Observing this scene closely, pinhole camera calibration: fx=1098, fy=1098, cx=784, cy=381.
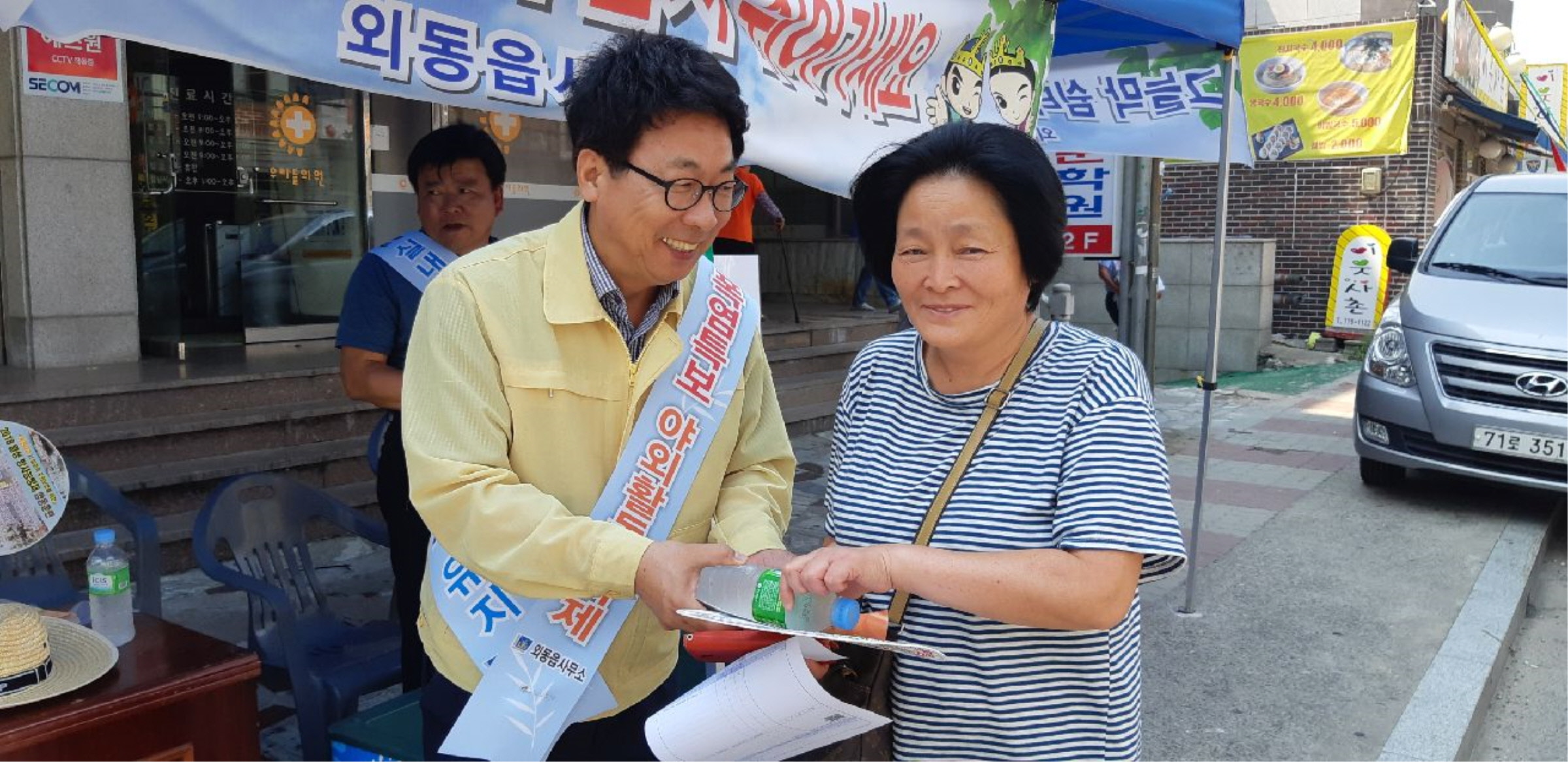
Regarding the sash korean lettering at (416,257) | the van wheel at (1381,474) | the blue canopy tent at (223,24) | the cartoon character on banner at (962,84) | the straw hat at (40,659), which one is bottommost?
the van wheel at (1381,474)

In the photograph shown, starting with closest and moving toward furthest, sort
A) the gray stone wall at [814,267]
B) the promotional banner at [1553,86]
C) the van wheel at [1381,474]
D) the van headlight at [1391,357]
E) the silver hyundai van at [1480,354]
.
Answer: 1. the silver hyundai van at [1480,354]
2. the van headlight at [1391,357]
3. the van wheel at [1381,474]
4. the gray stone wall at [814,267]
5. the promotional banner at [1553,86]

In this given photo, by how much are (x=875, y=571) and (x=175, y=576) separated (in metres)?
4.41

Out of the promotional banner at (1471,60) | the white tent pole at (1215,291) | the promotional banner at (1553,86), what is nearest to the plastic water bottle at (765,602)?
the white tent pole at (1215,291)

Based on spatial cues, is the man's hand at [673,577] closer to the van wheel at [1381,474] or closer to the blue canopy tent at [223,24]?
the blue canopy tent at [223,24]

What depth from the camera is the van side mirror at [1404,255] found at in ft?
24.4

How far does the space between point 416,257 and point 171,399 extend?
3.09 metres

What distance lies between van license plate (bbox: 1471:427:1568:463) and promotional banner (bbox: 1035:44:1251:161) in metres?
2.26

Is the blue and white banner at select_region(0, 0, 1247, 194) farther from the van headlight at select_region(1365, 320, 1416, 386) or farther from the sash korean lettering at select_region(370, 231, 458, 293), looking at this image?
the van headlight at select_region(1365, 320, 1416, 386)

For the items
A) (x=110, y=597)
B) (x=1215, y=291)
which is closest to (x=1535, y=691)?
(x=1215, y=291)

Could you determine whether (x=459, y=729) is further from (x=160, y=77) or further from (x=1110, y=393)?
(x=160, y=77)

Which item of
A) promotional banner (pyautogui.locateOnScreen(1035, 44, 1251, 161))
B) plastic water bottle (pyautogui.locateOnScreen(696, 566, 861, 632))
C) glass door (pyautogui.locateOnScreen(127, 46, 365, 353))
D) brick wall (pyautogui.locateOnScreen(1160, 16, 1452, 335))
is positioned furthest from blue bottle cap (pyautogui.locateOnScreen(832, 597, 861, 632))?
brick wall (pyautogui.locateOnScreen(1160, 16, 1452, 335))

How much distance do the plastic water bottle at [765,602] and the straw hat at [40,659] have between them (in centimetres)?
126

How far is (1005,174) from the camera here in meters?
1.68

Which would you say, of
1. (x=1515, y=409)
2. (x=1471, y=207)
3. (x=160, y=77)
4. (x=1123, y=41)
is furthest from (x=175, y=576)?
(x=1471, y=207)
